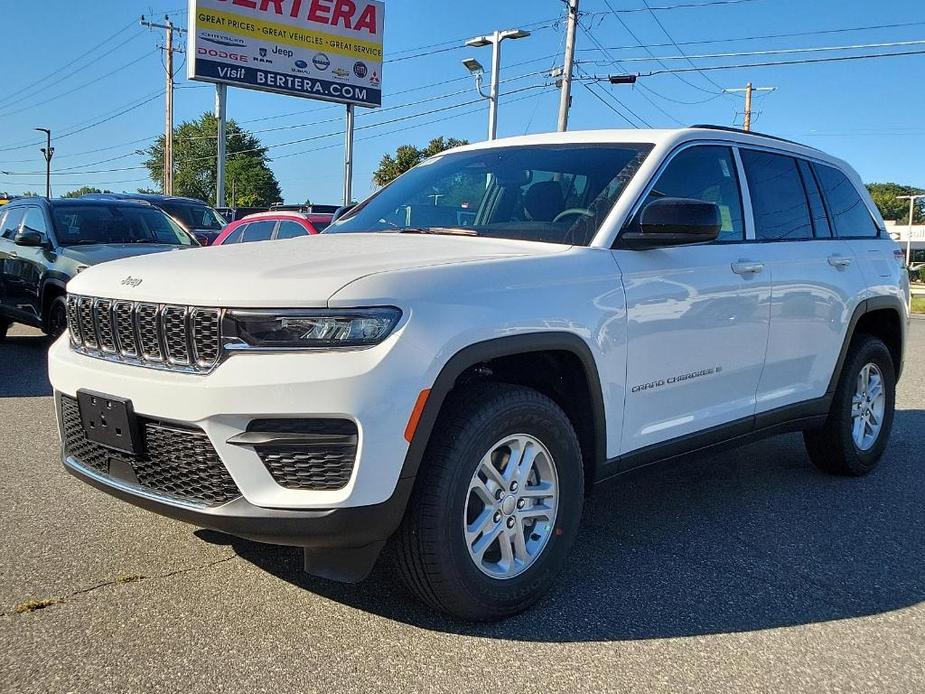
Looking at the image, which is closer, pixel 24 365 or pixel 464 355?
pixel 464 355

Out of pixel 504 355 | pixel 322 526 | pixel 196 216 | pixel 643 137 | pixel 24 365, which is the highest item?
pixel 643 137

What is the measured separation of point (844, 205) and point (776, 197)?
0.89 metres

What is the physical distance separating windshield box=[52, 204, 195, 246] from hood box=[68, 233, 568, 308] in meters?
6.19

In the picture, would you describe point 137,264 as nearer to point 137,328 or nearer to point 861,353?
point 137,328

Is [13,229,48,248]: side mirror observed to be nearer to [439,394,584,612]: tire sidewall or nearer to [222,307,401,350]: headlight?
[222,307,401,350]: headlight

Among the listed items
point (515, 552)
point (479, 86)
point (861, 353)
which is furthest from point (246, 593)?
point (479, 86)

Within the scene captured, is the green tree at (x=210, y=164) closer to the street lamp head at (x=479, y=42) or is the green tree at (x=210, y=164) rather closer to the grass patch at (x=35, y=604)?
the street lamp head at (x=479, y=42)

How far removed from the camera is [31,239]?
8852 millimetres

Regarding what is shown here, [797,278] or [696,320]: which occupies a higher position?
[797,278]

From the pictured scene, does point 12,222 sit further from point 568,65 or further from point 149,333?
point 568,65

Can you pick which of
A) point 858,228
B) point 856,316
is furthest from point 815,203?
point 856,316

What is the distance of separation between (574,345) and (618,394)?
0.37 m

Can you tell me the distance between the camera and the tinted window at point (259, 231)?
1037 cm

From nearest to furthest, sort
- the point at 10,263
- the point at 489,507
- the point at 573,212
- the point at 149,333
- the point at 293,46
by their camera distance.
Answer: the point at 149,333, the point at 489,507, the point at 573,212, the point at 10,263, the point at 293,46
